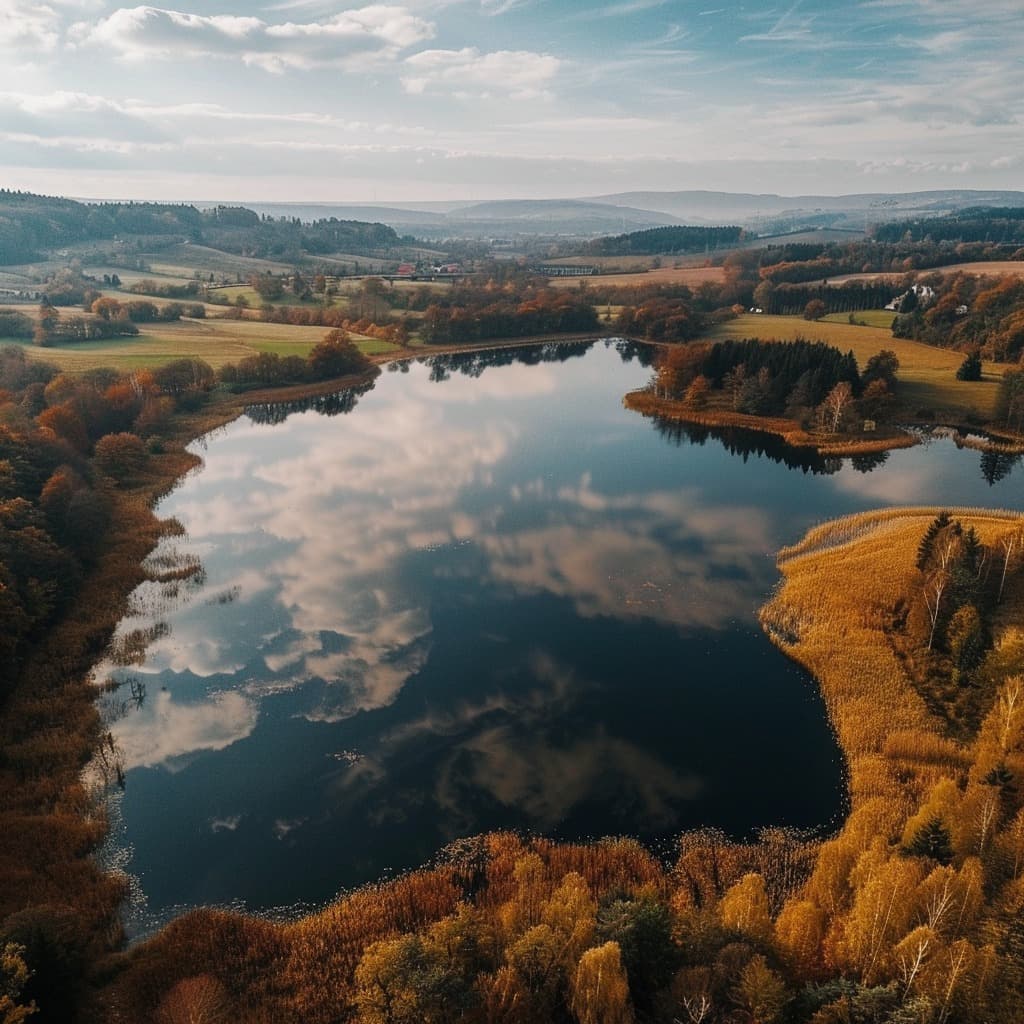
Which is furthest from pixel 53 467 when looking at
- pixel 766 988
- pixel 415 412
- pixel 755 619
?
pixel 766 988

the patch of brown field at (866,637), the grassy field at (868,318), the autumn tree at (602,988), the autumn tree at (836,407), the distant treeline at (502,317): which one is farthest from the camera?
the distant treeline at (502,317)

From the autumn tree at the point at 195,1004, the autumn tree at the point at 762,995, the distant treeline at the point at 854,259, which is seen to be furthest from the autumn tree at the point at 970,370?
the autumn tree at the point at 195,1004

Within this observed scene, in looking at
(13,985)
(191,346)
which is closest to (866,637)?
(13,985)

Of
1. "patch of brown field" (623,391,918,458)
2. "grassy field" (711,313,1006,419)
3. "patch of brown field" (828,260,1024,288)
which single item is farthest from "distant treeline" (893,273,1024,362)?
"patch of brown field" (623,391,918,458)

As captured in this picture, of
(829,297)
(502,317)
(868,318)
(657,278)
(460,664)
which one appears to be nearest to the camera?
(460,664)

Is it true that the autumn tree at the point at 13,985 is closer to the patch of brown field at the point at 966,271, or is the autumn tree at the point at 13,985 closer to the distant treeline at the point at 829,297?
the distant treeline at the point at 829,297

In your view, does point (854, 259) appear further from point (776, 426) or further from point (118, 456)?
point (118, 456)

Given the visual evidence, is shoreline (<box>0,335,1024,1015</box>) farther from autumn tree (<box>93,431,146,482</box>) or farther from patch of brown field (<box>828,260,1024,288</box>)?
patch of brown field (<box>828,260,1024,288</box>)
